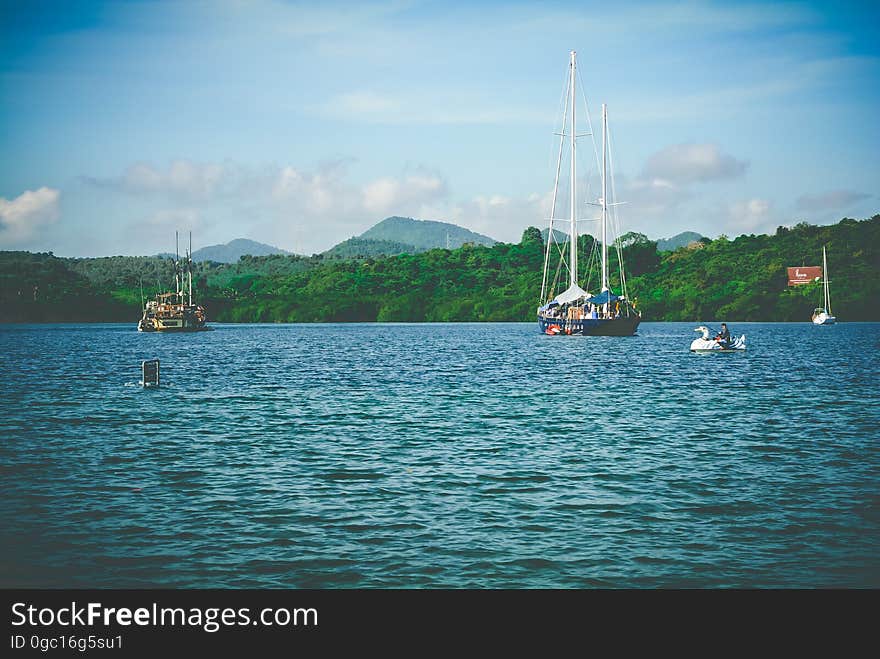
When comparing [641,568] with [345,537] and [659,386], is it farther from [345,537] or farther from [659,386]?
[659,386]

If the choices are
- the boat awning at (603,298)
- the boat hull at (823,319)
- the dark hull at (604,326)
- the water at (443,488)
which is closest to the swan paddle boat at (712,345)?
the boat awning at (603,298)

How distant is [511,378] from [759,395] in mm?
15796

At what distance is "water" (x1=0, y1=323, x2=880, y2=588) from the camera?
14070 millimetres

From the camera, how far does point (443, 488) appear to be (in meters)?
20.1

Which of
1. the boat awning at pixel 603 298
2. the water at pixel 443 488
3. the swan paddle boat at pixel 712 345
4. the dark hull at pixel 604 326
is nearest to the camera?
the water at pixel 443 488

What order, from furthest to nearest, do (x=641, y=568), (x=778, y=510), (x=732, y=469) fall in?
(x=732, y=469), (x=778, y=510), (x=641, y=568)

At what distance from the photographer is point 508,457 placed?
965 inches

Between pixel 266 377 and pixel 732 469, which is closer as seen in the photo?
pixel 732 469

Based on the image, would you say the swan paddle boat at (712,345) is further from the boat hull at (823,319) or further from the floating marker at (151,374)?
the boat hull at (823,319)

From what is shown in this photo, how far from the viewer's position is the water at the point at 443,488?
14.1m
